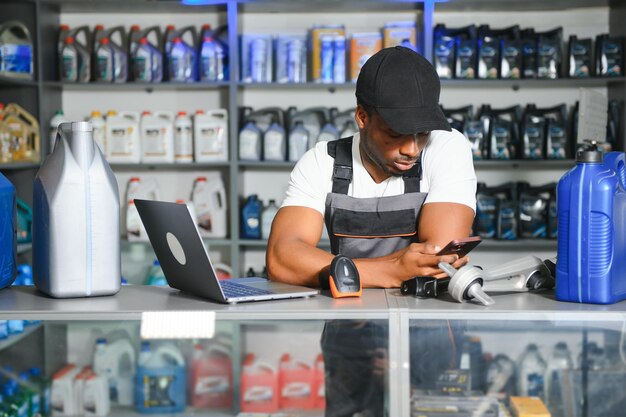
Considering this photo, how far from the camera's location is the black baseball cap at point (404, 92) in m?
1.99

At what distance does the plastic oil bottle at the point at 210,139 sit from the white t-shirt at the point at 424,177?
2.69 metres

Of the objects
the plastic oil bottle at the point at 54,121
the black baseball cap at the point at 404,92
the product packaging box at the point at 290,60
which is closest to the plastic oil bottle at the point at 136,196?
the plastic oil bottle at the point at 54,121

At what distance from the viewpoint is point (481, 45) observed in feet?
15.9

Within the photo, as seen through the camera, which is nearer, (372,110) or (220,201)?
(372,110)

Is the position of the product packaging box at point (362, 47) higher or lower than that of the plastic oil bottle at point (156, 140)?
higher

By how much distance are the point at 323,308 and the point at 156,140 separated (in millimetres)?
3624

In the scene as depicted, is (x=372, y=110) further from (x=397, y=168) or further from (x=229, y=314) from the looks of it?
A: (x=229, y=314)

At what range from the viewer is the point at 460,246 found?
68.9 inches

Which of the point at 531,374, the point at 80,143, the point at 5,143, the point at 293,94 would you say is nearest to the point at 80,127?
the point at 80,143

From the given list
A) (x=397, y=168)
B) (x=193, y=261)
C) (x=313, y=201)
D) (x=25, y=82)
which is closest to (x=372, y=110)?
(x=397, y=168)

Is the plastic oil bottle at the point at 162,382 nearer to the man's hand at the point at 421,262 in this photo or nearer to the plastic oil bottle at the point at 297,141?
the man's hand at the point at 421,262

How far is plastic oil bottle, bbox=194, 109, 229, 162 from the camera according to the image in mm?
4957

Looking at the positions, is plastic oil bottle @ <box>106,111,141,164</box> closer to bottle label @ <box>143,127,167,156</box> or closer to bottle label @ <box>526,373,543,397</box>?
bottle label @ <box>143,127,167,156</box>

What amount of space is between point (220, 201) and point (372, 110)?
121 inches
